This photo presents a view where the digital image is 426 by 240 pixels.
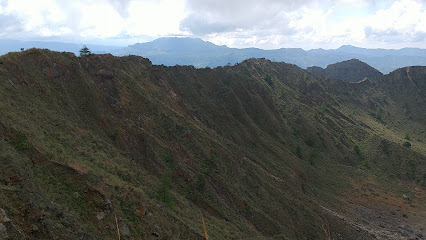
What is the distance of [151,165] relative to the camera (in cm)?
3709

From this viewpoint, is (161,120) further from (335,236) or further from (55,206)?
(335,236)

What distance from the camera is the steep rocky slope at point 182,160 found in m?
19.8

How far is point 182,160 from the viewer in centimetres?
4125

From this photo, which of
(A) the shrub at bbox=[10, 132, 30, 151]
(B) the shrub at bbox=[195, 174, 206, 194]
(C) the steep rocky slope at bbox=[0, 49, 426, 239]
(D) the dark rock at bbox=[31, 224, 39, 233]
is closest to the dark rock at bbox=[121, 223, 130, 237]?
(C) the steep rocky slope at bbox=[0, 49, 426, 239]

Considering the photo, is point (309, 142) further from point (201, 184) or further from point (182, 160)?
point (201, 184)

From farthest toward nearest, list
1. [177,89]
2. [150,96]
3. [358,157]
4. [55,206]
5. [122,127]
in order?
1. [358,157]
2. [177,89]
3. [150,96]
4. [122,127]
5. [55,206]

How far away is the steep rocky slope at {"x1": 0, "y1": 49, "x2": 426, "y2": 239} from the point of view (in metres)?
19.8

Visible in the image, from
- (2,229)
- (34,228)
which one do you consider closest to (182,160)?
(34,228)

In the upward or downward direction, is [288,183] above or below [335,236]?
above

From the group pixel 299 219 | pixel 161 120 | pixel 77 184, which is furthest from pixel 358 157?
pixel 77 184

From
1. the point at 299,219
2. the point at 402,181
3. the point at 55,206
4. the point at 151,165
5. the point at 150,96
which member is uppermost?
the point at 150,96

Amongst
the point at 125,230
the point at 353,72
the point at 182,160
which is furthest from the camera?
the point at 353,72

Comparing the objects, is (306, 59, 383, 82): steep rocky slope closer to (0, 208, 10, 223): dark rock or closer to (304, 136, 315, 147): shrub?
(304, 136, 315, 147): shrub

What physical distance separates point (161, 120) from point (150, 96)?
7.28m
